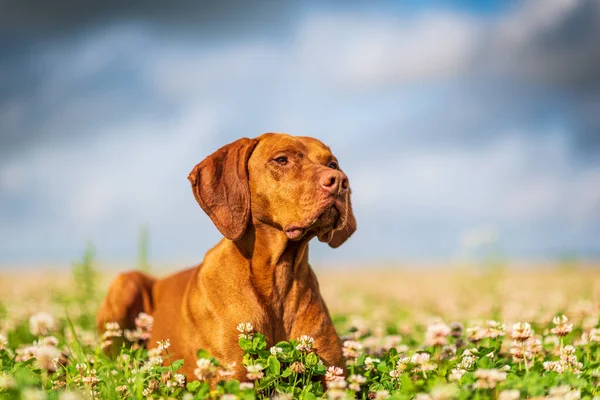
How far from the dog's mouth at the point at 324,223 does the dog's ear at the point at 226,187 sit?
1.32ft

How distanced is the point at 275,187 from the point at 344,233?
2.80 ft

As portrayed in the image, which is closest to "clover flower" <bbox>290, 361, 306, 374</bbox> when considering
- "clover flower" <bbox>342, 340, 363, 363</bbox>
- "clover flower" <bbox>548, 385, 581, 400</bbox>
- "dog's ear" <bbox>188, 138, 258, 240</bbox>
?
"clover flower" <bbox>342, 340, 363, 363</bbox>

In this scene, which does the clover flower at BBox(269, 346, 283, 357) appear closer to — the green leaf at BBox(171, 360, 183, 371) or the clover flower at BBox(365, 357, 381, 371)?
the green leaf at BBox(171, 360, 183, 371)

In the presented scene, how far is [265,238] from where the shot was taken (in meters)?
4.62

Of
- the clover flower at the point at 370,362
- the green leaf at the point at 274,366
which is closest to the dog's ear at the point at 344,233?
the clover flower at the point at 370,362

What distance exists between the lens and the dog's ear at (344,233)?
195 inches

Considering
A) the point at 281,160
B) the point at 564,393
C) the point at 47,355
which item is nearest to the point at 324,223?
the point at 281,160

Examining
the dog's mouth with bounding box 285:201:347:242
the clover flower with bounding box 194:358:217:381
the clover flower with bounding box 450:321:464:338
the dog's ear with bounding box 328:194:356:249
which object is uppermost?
the dog's mouth with bounding box 285:201:347:242

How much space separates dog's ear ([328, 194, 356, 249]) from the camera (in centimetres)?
496

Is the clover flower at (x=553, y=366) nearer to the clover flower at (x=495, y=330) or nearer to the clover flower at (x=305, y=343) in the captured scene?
the clover flower at (x=495, y=330)

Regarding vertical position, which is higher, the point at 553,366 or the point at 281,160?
the point at 281,160

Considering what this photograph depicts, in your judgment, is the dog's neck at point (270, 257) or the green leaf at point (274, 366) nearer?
the green leaf at point (274, 366)

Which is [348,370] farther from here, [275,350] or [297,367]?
[275,350]

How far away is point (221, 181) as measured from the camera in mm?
4648
